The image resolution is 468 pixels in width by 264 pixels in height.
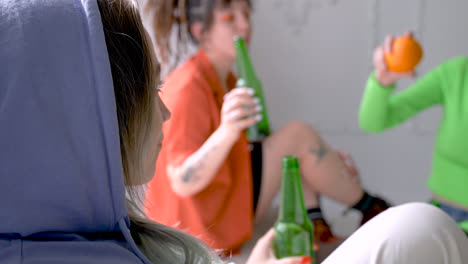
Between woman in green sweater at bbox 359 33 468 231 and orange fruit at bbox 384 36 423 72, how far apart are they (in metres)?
0.02

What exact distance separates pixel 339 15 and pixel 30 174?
5.30 feet

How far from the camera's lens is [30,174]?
49 cm

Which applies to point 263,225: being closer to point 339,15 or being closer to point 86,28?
point 339,15

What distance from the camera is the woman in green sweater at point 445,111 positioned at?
4.23 feet

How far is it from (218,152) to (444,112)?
0.60 m

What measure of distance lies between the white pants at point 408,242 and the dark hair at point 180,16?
0.76 m

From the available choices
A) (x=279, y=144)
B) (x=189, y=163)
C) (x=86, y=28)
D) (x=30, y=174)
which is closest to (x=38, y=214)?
(x=30, y=174)

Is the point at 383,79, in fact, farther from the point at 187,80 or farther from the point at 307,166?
the point at 187,80

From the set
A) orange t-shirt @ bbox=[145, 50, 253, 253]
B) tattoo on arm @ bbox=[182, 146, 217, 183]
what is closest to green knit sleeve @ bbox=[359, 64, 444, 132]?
orange t-shirt @ bbox=[145, 50, 253, 253]

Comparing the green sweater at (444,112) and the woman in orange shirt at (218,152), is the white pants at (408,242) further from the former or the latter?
the green sweater at (444,112)

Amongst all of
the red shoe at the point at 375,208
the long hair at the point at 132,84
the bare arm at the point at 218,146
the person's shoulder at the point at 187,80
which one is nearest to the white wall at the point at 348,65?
the red shoe at the point at 375,208

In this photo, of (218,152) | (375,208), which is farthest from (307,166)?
(218,152)

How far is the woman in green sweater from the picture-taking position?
1.29 m

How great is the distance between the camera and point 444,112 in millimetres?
1363
